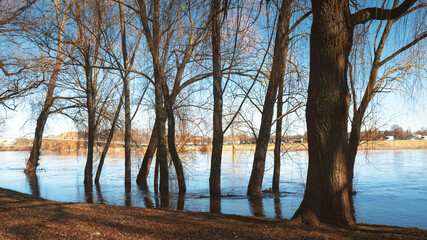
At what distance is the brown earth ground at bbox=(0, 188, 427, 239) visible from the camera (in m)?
4.83

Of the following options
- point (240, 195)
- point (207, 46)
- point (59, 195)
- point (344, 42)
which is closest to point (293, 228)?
point (344, 42)

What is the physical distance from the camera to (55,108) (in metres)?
22.3

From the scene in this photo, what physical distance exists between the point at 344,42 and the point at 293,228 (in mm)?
2634

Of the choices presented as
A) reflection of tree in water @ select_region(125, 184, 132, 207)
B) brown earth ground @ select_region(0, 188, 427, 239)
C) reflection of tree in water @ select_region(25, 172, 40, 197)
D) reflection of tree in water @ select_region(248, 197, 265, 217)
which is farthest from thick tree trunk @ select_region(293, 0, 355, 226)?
reflection of tree in water @ select_region(25, 172, 40, 197)

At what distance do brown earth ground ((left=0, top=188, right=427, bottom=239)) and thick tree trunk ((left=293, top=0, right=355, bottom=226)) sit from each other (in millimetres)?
347

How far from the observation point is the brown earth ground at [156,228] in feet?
15.8

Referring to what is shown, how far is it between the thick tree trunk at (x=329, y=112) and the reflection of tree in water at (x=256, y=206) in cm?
393

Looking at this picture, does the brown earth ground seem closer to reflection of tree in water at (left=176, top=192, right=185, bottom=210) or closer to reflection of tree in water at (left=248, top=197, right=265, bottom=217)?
reflection of tree in water at (left=248, top=197, right=265, bottom=217)

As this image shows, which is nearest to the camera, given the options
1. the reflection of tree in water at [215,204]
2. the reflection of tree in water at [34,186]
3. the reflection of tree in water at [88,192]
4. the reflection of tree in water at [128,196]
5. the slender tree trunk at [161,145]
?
the reflection of tree in water at [215,204]

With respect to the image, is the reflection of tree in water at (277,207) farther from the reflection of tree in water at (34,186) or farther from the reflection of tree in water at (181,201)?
the reflection of tree in water at (34,186)

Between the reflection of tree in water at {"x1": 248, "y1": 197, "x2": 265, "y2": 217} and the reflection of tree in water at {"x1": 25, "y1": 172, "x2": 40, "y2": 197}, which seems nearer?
the reflection of tree in water at {"x1": 248, "y1": 197, "x2": 265, "y2": 217}

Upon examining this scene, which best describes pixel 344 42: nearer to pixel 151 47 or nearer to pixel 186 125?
pixel 151 47

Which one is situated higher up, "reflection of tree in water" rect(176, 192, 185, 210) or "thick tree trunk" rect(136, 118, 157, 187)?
"thick tree trunk" rect(136, 118, 157, 187)

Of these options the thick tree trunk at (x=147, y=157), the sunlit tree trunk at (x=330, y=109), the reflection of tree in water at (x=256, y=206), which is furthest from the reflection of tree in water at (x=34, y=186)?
the sunlit tree trunk at (x=330, y=109)
